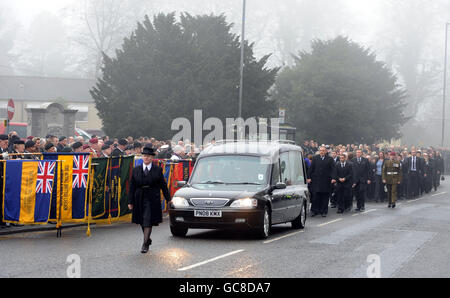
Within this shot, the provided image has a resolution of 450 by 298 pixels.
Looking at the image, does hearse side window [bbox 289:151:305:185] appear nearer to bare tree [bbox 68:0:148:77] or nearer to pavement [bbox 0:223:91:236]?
pavement [bbox 0:223:91:236]

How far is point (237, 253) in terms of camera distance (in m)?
12.2

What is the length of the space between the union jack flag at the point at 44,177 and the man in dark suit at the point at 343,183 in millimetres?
10931

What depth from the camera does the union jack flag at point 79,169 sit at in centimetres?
1509

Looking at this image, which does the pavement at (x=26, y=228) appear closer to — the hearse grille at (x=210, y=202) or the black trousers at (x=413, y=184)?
the hearse grille at (x=210, y=202)

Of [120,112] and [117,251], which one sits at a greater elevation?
[120,112]

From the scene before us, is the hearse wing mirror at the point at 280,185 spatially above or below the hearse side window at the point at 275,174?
below

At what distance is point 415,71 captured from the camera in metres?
83.4

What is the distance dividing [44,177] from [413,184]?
75.6ft

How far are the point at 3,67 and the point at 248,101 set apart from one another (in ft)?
203

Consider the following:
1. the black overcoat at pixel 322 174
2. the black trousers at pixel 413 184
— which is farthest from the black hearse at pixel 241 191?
the black trousers at pixel 413 184

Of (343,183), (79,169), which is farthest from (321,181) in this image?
(79,169)

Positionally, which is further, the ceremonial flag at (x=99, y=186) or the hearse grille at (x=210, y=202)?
the ceremonial flag at (x=99, y=186)
